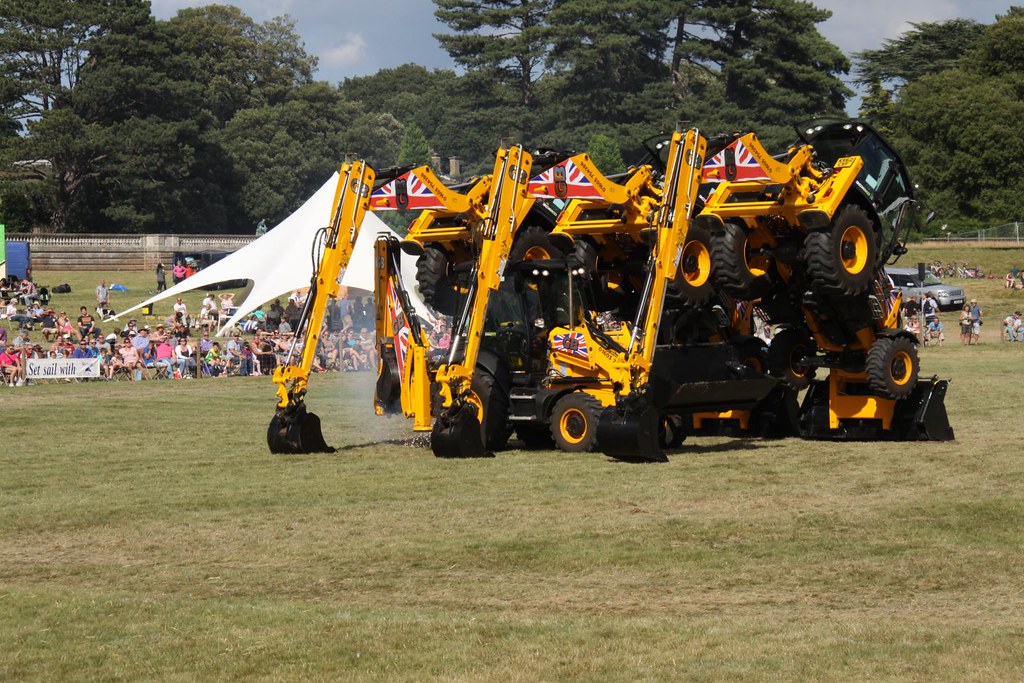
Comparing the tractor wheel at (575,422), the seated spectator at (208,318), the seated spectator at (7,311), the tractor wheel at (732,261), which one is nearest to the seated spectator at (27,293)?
the seated spectator at (7,311)

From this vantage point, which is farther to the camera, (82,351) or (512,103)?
(512,103)

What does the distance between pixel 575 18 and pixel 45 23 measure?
1276 inches

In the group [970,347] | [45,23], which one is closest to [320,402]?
[970,347]

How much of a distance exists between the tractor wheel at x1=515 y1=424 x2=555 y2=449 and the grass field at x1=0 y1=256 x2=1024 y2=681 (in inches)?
30.2

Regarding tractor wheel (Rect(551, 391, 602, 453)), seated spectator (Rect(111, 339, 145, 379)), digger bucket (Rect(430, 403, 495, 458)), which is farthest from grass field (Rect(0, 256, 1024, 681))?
seated spectator (Rect(111, 339, 145, 379))

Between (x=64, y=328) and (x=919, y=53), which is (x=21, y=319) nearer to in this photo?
(x=64, y=328)

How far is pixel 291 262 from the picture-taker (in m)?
36.1

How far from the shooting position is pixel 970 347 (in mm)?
44688

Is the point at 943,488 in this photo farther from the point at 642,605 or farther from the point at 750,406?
the point at 642,605

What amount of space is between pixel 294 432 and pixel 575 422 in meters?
3.44

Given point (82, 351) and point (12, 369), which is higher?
point (82, 351)

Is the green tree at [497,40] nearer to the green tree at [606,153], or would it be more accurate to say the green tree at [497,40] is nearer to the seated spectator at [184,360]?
the green tree at [606,153]

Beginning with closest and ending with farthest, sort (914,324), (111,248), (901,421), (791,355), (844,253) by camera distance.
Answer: (844,253) < (901,421) < (791,355) < (914,324) < (111,248)

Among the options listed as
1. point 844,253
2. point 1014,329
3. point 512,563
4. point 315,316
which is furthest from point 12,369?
point 1014,329
